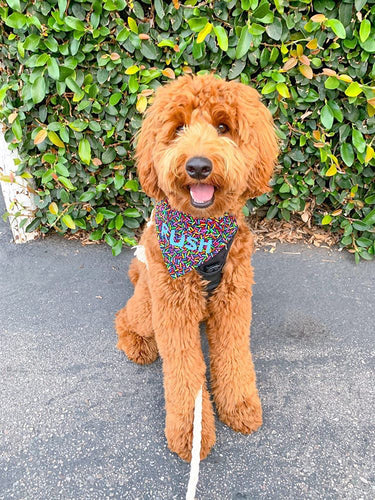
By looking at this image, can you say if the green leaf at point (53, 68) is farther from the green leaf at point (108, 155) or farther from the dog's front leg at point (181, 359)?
the dog's front leg at point (181, 359)

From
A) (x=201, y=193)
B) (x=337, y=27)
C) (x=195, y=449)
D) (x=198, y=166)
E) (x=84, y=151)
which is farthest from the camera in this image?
(x=84, y=151)

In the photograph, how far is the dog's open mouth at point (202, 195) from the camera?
1.45 m

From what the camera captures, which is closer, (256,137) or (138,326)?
(256,137)

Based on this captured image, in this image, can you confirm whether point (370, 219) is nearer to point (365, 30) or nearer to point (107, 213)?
point (365, 30)

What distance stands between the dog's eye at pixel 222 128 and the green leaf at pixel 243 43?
1189 mm

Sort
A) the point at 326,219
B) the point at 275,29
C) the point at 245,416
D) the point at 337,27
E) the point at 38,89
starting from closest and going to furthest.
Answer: the point at 245,416
the point at 337,27
the point at 275,29
the point at 38,89
the point at 326,219

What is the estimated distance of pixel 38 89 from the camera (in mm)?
2525

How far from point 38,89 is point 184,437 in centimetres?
227

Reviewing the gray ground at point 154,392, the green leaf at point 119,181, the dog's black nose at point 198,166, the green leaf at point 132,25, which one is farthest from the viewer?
the green leaf at point 119,181

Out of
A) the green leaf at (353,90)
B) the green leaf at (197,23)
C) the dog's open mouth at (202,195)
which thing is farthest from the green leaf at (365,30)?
the dog's open mouth at (202,195)

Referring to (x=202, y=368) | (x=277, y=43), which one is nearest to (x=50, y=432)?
(x=202, y=368)

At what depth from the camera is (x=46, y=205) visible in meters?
3.08

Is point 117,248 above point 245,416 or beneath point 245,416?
above

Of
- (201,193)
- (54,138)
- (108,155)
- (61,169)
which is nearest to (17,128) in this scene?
(54,138)
